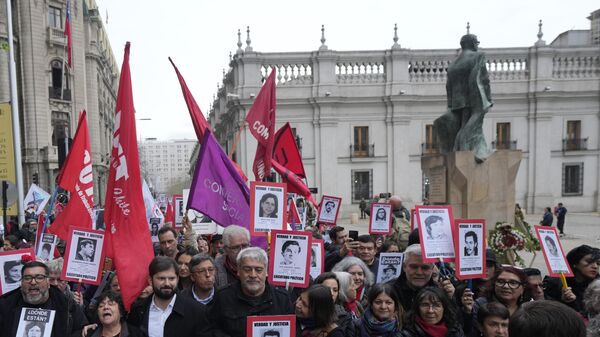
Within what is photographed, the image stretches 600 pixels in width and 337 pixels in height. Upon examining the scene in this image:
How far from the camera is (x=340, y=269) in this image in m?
4.58

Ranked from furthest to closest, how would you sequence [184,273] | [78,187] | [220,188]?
[78,187] → [220,188] → [184,273]

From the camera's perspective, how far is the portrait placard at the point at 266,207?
5.32 metres

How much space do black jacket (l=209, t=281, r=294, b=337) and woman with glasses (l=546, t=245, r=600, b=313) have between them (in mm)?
2504

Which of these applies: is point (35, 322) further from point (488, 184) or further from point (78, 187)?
point (488, 184)

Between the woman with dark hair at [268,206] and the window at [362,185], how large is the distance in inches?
1055

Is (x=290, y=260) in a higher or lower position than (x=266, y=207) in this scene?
lower

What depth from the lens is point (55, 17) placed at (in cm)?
3538

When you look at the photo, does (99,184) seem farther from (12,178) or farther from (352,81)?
(12,178)

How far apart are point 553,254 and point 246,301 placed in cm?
287

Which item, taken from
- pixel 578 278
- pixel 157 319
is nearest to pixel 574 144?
pixel 578 278

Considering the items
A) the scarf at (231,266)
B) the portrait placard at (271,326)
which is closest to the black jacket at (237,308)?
the portrait placard at (271,326)

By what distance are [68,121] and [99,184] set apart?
31.9 ft

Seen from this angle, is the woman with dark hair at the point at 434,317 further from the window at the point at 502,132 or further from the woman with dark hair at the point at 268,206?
the window at the point at 502,132

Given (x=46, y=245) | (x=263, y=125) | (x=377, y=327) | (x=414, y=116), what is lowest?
(x=46, y=245)
